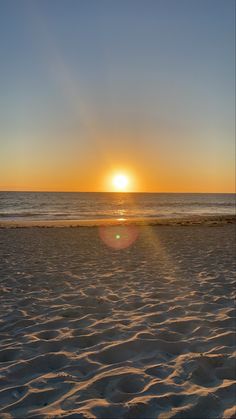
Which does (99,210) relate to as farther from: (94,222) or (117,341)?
(117,341)

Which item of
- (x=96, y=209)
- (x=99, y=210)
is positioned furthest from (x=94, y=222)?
(x=96, y=209)

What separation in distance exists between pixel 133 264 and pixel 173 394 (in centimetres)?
726

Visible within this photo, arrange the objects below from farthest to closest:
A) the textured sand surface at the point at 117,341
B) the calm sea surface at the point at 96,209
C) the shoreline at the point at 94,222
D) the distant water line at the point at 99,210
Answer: the calm sea surface at the point at 96,209, the distant water line at the point at 99,210, the shoreline at the point at 94,222, the textured sand surface at the point at 117,341

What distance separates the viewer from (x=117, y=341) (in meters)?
4.93

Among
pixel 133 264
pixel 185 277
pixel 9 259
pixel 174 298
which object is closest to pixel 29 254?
pixel 9 259

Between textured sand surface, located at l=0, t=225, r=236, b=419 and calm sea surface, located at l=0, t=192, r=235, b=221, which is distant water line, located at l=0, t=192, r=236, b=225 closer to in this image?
calm sea surface, located at l=0, t=192, r=235, b=221

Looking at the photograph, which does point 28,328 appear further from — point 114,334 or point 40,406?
point 40,406

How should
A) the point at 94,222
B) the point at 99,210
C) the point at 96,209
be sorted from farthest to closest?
the point at 96,209 < the point at 99,210 < the point at 94,222

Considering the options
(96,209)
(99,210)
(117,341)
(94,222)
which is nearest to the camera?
(117,341)

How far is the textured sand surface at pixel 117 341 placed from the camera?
3471 millimetres

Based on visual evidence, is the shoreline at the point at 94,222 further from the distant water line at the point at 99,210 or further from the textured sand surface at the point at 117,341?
the textured sand surface at the point at 117,341

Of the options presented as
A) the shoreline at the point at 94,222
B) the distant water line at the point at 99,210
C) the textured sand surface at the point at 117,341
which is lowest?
the textured sand surface at the point at 117,341

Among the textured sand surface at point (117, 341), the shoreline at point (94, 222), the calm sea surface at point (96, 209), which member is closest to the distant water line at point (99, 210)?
the calm sea surface at point (96, 209)

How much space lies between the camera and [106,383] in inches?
150
